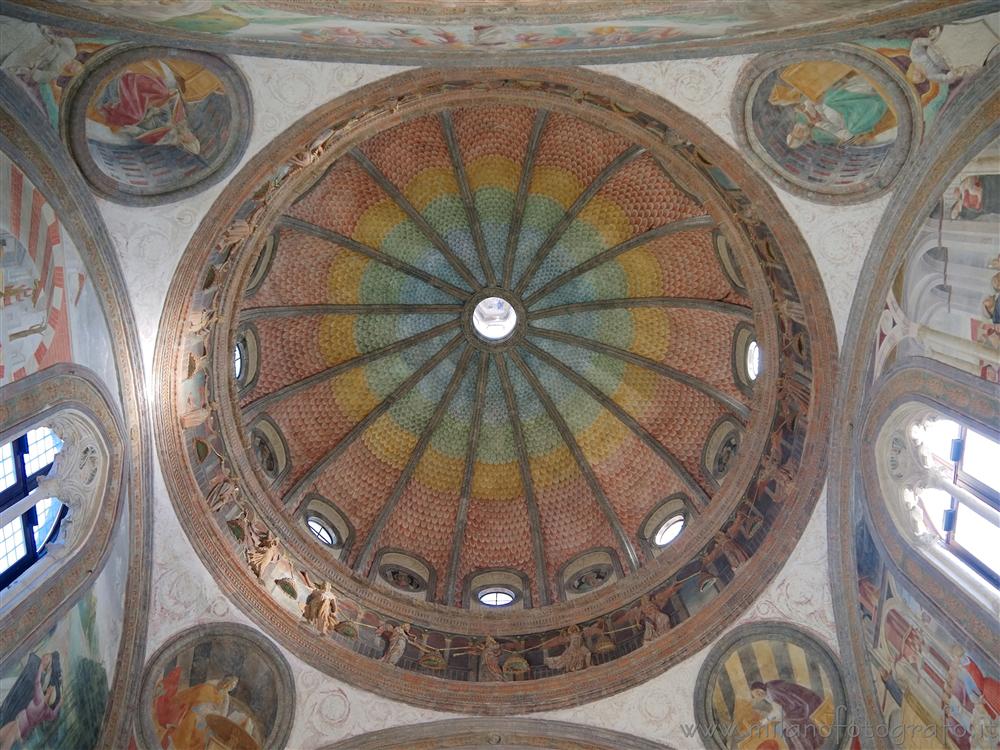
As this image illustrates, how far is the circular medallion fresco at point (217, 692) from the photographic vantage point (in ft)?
47.2

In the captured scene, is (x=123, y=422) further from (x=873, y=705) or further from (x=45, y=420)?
(x=873, y=705)

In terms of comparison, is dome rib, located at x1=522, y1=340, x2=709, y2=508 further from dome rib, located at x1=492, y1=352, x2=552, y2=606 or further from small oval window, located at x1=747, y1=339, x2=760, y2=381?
small oval window, located at x1=747, y1=339, x2=760, y2=381

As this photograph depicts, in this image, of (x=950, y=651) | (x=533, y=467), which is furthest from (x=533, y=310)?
(x=950, y=651)

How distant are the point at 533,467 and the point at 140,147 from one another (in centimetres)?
1269

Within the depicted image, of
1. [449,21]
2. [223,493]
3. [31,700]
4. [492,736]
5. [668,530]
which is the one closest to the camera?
[449,21]

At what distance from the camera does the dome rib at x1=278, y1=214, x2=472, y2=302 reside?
18.8 m

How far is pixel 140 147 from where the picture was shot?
1256 cm

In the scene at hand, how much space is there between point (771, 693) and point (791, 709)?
42 cm

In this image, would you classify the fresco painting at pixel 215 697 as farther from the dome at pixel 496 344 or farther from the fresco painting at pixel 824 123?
the fresco painting at pixel 824 123

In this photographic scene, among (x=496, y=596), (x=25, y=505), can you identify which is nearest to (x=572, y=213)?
(x=496, y=596)

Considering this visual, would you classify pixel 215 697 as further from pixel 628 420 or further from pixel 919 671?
pixel 919 671

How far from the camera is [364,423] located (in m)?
21.2

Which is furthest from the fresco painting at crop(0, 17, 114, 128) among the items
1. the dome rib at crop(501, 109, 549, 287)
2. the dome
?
the dome rib at crop(501, 109, 549, 287)

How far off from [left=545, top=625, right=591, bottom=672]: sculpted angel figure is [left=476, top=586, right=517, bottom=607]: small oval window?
2.13 meters
